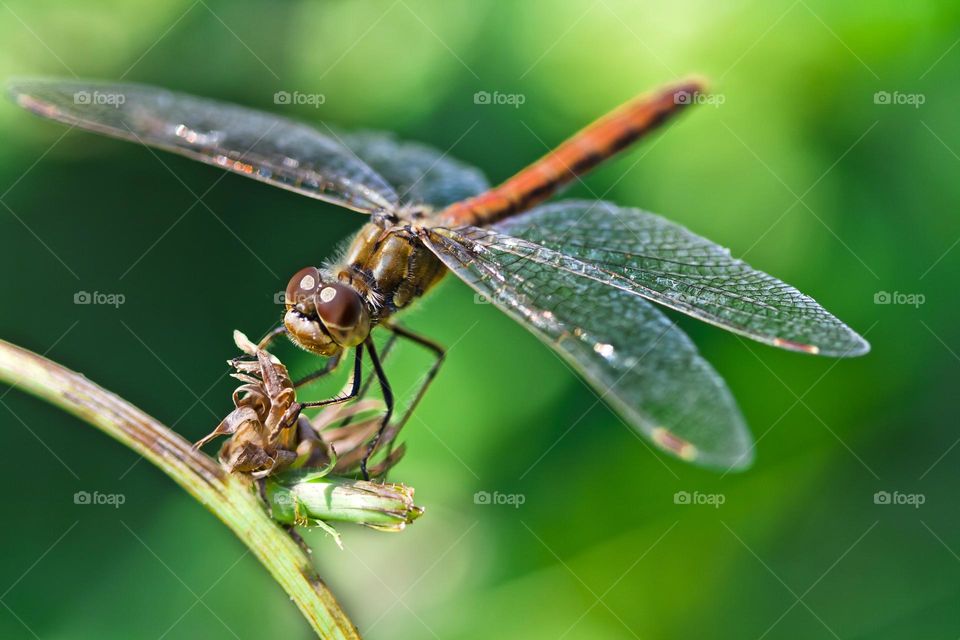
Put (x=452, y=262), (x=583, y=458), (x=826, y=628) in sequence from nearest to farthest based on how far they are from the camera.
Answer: (x=452, y=262)
(x=826, y=628)
(x=583, y=458)

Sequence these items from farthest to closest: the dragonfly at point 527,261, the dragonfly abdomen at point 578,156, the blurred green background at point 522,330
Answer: the dragonfly abdomen at point 578,156 < the blurred green background at point 522,330 < the dragonfly at point 527,261

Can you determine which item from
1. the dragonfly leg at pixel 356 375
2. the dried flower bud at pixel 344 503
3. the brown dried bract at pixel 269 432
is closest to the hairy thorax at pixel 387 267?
the dragonfly leg at pixel 356 375

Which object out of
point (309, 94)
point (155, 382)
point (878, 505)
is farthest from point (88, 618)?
point (878, 505)

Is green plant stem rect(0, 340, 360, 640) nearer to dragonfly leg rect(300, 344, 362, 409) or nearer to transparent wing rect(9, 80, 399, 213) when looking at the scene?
dragonfly leg rect(300, 344, 362, 409)

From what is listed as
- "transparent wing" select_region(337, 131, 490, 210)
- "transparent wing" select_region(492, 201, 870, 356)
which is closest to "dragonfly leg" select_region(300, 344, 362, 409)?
"transparent wing" select_region(492, 201, 870, 356)

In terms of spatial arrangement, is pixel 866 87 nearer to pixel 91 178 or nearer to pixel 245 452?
pixel 245 452

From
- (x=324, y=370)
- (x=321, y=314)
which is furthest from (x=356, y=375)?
(x=321, y=314)

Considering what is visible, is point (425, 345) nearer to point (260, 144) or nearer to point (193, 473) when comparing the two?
point (260, 144)

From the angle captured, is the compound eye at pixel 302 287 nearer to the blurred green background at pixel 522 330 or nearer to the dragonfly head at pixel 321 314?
the dragonfly head at pixel 321 314
